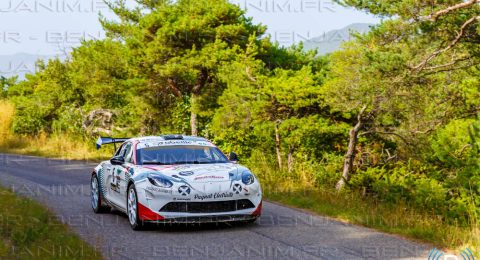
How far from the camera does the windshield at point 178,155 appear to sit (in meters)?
11.1

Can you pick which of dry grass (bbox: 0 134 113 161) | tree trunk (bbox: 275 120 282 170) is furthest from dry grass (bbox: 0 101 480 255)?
dry grass (bbox: 0 134 113 161)

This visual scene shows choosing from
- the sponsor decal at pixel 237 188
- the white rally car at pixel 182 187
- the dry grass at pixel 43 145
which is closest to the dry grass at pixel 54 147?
the dry grass at pixel 43 145

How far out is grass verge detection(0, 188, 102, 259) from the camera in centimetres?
787

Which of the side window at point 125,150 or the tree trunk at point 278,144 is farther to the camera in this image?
the tree trunk at point 278,144

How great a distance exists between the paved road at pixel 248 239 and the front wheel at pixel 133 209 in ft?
Result: 0.42

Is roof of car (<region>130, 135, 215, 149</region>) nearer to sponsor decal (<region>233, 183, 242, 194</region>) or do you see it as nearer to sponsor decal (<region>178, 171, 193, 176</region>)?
sponsor decal (<region>178, 171, 193, 176</region>)

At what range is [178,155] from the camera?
11266 mm

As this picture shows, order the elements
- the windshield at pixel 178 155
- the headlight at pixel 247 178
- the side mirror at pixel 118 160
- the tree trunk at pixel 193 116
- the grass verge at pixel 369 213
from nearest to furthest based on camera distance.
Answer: the grass verge at pixel 369 213, the headlight at pixel 247 178, the windshield at pixel 178 155, the side mirror at pixel 118 160, the tree trunk at pixel 193 116

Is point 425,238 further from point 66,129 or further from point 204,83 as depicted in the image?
point 66,129

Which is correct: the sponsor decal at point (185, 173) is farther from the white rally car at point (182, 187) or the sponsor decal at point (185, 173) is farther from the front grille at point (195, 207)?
the front grille at point (195, 207)

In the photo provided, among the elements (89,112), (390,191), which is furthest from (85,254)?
(89,112)

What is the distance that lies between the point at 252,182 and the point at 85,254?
3381 millimetres

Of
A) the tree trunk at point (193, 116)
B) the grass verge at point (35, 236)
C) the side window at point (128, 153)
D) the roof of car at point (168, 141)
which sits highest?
the tree trunk at point (193, 116)

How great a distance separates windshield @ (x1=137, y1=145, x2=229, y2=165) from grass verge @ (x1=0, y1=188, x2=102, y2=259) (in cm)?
186
